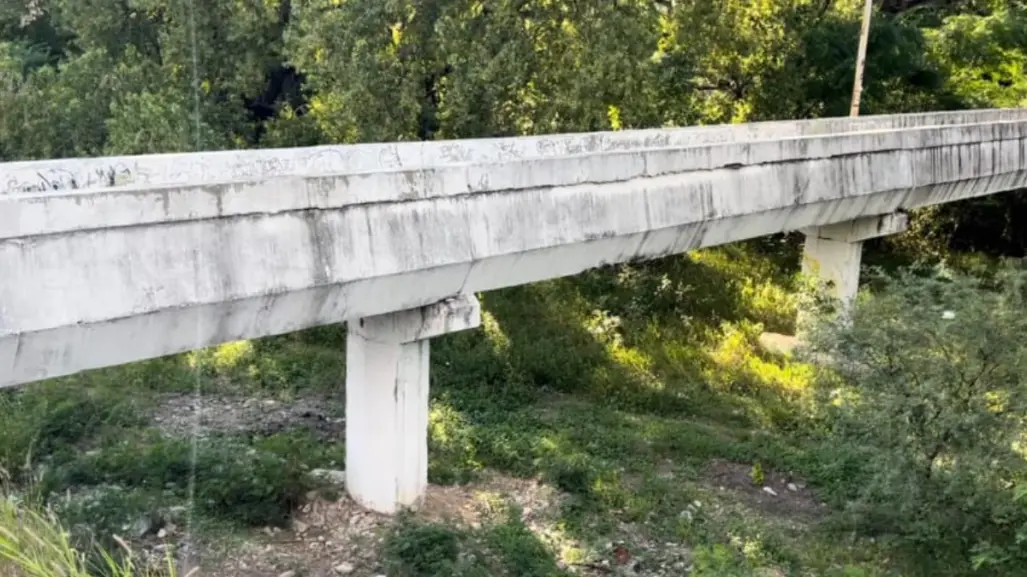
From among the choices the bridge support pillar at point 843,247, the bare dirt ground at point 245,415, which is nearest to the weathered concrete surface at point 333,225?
the bridge support pillar at point 843,247

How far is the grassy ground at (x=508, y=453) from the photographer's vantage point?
8062mm

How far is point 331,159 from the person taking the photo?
903cm

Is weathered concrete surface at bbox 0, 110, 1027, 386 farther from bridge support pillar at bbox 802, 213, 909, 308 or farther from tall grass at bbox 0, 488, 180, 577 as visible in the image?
bridge support pillar at bbox 802, 213, 909, 308

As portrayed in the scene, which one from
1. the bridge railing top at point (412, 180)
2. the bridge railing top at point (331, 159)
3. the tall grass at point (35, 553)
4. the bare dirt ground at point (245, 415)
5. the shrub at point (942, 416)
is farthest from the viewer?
the bare dirt ground at point (245, 415)

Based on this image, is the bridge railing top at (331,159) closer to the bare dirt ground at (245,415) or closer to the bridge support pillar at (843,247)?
the bridge support pillar at (843,247)

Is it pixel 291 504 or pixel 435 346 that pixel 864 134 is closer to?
pixel 435 346

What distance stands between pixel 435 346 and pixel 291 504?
5.01 metres

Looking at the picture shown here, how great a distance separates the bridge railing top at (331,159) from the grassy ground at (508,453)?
204 cm

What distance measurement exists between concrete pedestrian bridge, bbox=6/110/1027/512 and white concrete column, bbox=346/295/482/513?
20mm

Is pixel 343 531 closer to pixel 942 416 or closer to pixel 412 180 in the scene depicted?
pixel 412 180

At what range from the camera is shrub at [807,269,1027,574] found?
26.1ft

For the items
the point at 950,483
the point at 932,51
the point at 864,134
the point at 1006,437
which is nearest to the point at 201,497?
the point at 950,483

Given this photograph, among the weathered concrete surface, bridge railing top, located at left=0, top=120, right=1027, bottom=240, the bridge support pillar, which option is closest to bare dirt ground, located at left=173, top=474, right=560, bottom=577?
the weathered concrete surface

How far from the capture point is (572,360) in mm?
13109
